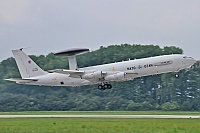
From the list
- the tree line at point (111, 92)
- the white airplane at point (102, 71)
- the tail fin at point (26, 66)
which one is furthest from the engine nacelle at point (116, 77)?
the tree line at point (111, 92)

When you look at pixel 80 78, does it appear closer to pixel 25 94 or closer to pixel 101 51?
pixel 25 94

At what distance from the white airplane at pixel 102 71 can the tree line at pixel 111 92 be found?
8.18 m

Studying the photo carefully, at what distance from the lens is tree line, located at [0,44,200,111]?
8081 centimetres

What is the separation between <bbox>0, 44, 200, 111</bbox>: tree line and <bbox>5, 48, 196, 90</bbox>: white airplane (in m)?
8.18

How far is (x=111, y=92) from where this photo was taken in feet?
311

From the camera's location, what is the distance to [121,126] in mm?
48719

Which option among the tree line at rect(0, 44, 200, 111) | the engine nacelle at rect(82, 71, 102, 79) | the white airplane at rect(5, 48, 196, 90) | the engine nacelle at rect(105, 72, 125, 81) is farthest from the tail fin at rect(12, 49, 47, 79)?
the engine nacelle at rect(105, 72, 125, 81)

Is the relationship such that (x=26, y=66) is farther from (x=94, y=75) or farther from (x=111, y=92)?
(x=111, y=92)

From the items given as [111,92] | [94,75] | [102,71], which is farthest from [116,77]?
[111,92]

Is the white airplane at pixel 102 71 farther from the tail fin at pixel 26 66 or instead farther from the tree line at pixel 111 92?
the tree line at pixel 111 92

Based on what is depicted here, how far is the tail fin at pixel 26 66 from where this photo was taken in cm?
7225

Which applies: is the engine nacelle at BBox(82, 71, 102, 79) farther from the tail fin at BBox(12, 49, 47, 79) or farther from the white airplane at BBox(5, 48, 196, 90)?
the tail fin at BBox(12, 49, 47, 79)

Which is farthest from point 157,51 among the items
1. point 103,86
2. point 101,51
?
point 103,86

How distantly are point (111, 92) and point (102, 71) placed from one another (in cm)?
2585
